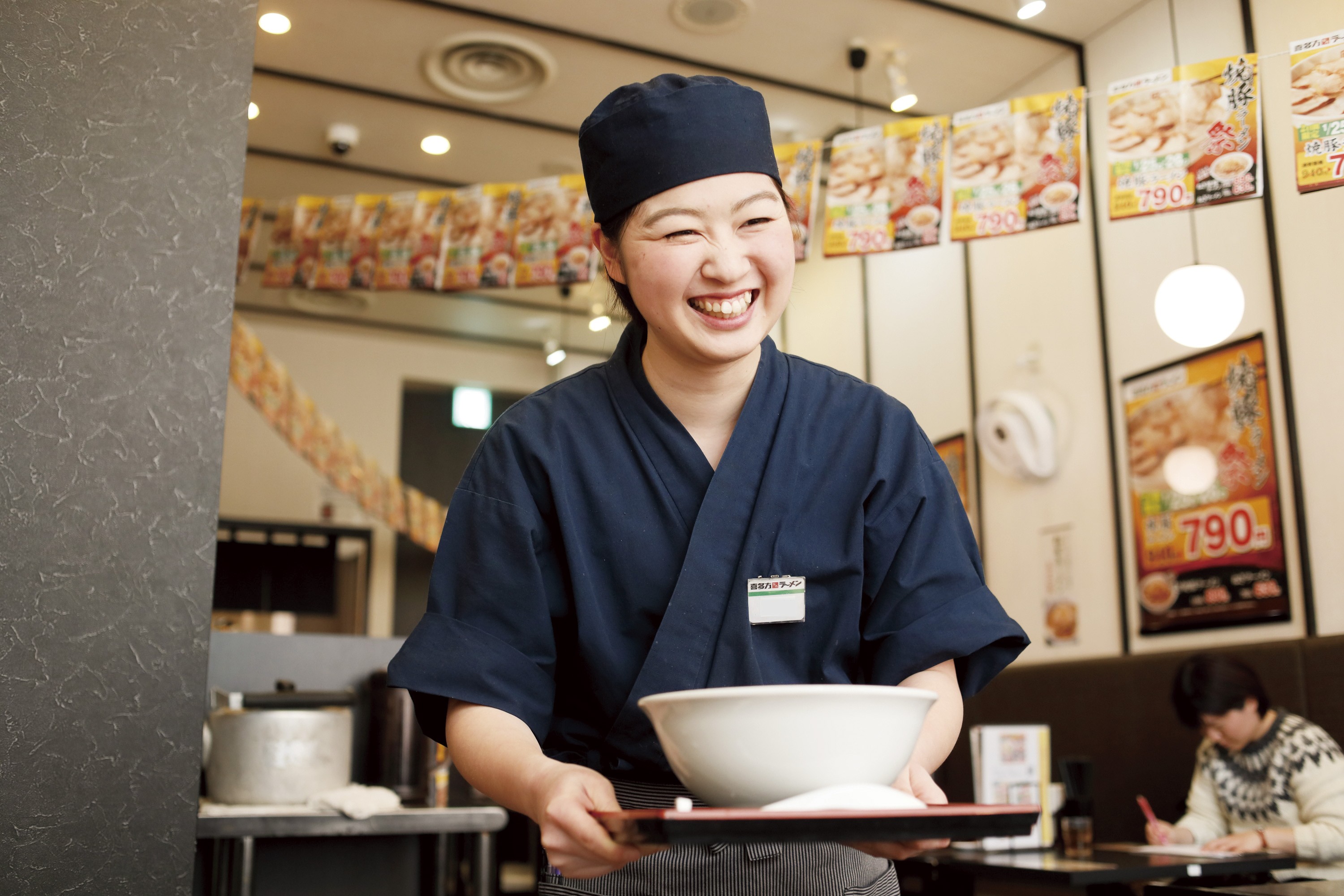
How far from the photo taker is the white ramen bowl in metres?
0.75

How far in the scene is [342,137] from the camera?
5.81 meters

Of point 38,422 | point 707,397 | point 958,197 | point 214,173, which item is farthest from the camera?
point 958,197

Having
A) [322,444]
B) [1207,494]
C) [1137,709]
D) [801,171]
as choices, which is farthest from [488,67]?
[1137,709]

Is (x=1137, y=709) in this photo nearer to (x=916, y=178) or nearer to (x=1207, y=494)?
(x=1207, y=494)

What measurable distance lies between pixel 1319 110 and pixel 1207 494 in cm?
168

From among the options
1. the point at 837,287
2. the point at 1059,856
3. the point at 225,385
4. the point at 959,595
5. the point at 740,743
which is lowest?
the point at 1059,856

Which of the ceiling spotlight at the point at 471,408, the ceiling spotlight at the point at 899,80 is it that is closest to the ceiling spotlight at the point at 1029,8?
A: the ceiling spotlight at the point at 899,80

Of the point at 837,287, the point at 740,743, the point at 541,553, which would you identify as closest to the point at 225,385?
the point at 541,553

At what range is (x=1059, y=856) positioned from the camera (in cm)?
310

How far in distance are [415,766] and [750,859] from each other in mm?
2463

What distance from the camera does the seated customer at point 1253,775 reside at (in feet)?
10.6

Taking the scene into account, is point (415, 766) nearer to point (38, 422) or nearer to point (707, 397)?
point (38, 422)

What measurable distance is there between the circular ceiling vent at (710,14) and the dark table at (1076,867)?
327 centimetres

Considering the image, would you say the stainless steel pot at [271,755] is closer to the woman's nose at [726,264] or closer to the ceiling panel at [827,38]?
the woman's nose at [726,264]
